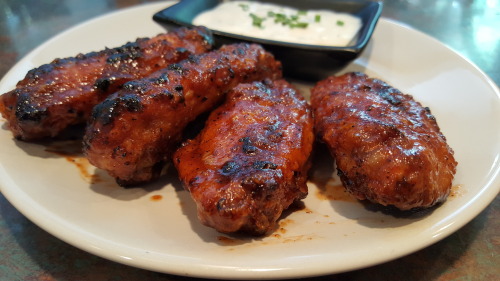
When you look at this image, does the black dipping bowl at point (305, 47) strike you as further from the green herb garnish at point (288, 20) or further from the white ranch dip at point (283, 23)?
the green herb garnish at point (288, 20)

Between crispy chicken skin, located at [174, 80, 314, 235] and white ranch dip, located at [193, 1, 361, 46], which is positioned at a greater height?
crispy chicken skin, located at [174, 80, 314, 235]

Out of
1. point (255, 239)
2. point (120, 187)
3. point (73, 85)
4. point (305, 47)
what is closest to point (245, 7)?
point (305, 47)

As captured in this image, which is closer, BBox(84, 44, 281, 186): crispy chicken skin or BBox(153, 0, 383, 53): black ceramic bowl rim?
BBox(84, 44, 281, 186): crispy chicken skin

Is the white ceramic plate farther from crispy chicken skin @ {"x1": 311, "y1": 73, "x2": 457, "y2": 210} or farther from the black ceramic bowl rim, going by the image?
the black ceramic bowl rim

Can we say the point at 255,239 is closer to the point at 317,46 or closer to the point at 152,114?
the point at 152,114

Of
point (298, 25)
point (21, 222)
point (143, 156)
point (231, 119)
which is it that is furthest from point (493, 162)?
point (21, 222)

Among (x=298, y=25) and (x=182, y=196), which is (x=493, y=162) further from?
(x=298, y=25)

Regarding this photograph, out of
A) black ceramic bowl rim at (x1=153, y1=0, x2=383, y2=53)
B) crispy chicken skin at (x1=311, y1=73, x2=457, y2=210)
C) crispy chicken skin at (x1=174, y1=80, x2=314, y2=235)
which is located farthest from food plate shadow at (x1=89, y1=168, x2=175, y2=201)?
black ceramic bowl rim at (x1=153, y1=0, x2=383, y2=53)
